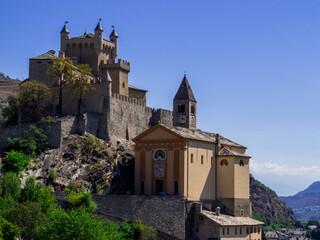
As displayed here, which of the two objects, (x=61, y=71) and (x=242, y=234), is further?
(x=61, y=71)

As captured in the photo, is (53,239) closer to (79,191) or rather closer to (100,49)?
(79,191)

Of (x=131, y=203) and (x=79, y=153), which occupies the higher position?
(x=79, y=153)

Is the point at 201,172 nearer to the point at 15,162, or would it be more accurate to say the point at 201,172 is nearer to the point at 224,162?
the point at 224,162

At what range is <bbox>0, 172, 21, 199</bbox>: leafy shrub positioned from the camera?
64625 millimetres

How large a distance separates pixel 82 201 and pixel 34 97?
72.6 ft

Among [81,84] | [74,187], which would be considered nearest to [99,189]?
[74,187]

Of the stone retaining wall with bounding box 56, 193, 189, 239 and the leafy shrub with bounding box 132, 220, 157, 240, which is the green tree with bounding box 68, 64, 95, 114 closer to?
the stone retaining wall with bounding box 56, 193, 189, 239

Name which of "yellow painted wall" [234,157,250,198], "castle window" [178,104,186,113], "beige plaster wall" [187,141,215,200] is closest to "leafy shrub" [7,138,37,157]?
"beige plaster wall" [187,141,215,200]

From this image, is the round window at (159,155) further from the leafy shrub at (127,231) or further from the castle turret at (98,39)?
the castle turret at (98,39)

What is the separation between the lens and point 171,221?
230 feet

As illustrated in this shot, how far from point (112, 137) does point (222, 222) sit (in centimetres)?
2084

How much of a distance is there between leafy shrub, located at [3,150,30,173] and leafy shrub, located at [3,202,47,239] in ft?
30.9

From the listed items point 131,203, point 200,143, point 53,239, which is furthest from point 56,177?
point 200,143

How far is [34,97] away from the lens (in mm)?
82188
